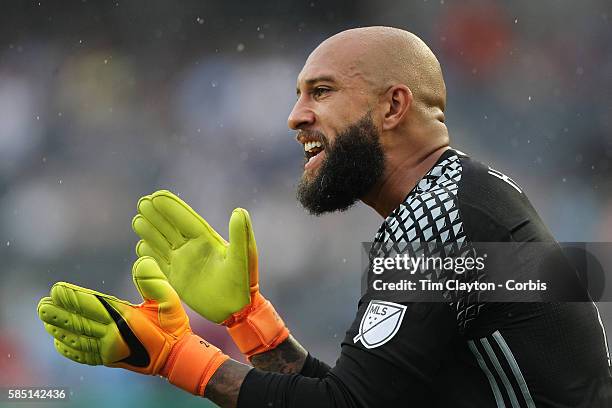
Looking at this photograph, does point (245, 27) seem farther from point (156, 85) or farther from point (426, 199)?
point (426, 199)

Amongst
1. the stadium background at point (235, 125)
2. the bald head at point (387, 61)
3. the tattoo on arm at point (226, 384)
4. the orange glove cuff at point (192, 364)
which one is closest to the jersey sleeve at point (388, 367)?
the tattoo on arm at point (226, 384)

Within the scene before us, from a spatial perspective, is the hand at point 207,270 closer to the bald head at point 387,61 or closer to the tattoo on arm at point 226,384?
the tattoo on arm at point 226,384

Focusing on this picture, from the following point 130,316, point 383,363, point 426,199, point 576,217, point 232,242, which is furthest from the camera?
point 576,217

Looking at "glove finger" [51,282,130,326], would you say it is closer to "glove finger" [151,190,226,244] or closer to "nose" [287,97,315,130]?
"glove finger" [151,190,226,244]

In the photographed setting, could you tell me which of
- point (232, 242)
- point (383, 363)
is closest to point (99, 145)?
point (232, 242)

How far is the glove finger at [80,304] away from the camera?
7.31 ft

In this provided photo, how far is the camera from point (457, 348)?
6.61 feet

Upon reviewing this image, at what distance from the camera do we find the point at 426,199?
2080mm

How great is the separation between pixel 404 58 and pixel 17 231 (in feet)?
21.2

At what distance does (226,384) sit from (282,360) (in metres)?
0.60

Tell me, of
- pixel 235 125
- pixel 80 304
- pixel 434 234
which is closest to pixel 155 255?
pixel 80 304

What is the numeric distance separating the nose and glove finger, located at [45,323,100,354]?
846 mm

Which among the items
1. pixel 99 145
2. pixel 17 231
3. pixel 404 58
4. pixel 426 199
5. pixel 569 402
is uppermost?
pixel 99 145

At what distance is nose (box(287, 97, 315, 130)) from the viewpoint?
2.53m
